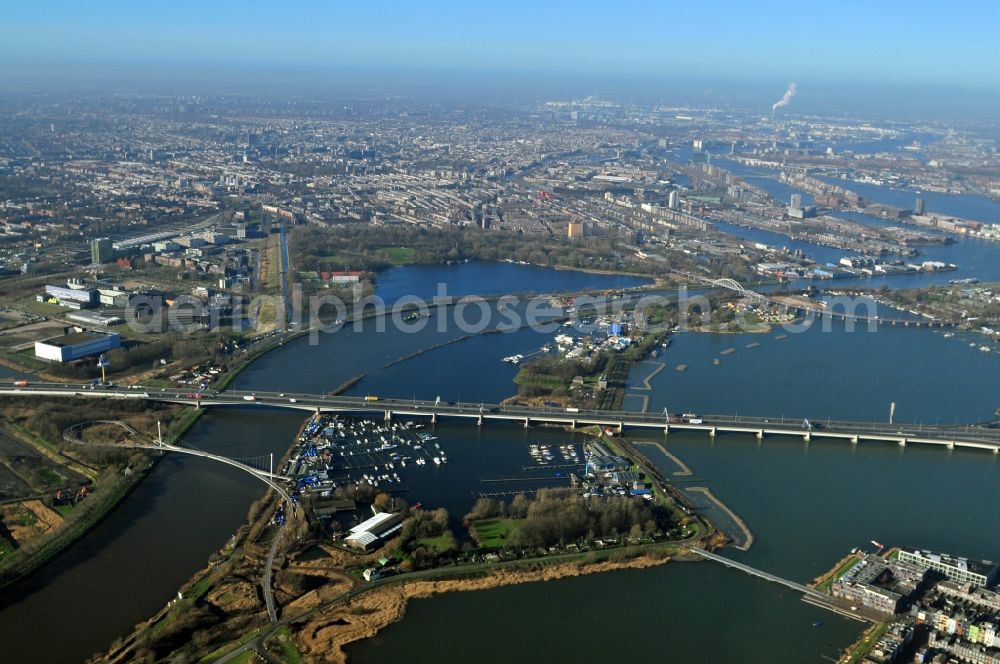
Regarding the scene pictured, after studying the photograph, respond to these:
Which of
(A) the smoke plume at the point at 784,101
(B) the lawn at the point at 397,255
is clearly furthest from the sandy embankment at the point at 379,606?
(A) the smoke plume at the point at 784,101

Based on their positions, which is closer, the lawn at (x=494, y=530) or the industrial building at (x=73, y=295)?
the lawn at (x=494, y=530)

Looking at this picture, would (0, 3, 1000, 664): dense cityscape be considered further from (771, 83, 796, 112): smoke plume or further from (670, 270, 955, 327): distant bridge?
(771, 83, 796, 112): smoke plume

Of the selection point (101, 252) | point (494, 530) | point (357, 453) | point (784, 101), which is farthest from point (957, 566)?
point (784, 101)

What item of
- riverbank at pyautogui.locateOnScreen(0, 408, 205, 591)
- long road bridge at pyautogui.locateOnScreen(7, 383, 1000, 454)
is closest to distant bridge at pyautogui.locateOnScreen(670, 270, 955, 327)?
long road bridge at pyautogui.locateOnScreen(7, 383, 1000, 454)

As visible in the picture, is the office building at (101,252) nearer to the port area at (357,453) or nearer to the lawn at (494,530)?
the port area at (357,453)

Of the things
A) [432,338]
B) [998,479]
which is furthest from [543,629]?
[432,338]

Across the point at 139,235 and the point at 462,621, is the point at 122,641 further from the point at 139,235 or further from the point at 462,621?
the point at 139,235
